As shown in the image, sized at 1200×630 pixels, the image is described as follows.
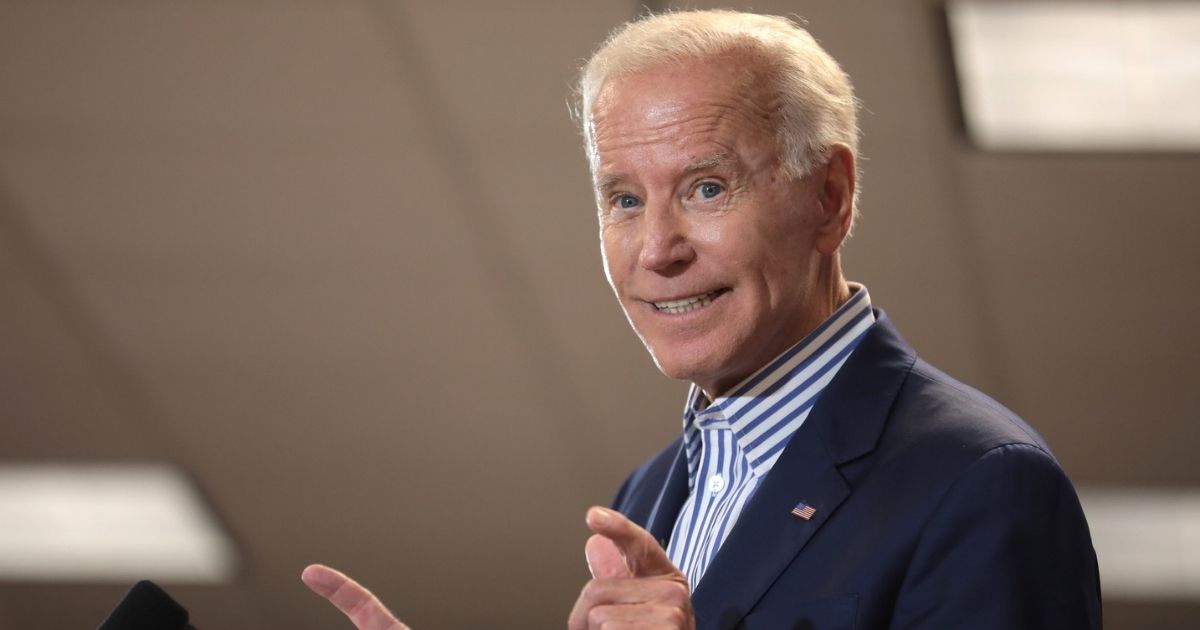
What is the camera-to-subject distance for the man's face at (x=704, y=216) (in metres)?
2.08

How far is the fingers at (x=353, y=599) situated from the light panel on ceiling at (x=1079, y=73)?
460 centimetres

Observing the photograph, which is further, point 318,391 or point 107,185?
point 318,391

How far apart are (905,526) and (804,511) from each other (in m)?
0.17

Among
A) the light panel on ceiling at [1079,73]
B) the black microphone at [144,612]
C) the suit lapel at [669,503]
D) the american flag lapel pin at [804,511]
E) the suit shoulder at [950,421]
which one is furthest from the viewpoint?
the light panel on ceiling at [1079,73]

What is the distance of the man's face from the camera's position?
6.83ft

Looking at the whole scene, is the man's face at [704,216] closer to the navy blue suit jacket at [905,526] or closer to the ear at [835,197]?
the ear at [835,197]

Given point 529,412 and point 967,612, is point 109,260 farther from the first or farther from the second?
point 967,612

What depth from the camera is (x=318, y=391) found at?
25.3ft

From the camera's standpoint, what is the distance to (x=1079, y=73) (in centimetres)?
616

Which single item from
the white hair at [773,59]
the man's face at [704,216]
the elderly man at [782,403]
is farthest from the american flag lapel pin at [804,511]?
the white hair at [773,59]

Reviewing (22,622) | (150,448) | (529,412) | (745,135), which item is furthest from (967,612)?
(22,622)

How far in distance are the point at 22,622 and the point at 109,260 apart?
9.38 feet

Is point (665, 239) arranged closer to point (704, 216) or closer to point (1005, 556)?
point (704, 216)

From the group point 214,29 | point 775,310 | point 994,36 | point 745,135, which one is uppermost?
point 214,29
